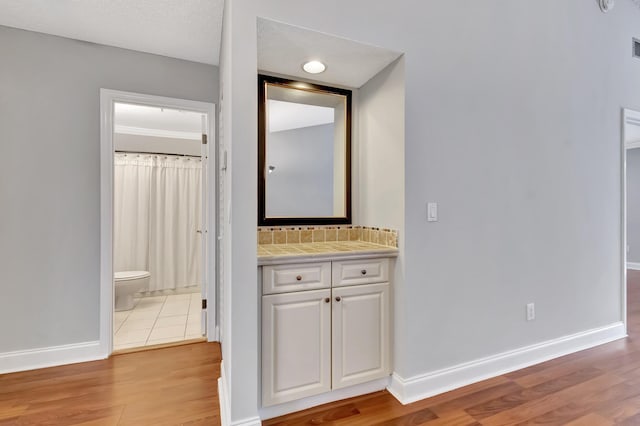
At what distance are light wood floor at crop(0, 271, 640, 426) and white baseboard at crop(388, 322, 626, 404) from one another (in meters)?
0.05

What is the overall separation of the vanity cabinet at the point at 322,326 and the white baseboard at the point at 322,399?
64 millimetres

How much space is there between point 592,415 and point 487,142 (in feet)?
5.62

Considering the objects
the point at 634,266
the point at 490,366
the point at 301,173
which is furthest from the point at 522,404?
the point at 634,266

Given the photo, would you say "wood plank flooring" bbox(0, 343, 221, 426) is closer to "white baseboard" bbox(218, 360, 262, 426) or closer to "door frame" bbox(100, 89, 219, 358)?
"white baseboard" bbox(218, 360, 262, 426)

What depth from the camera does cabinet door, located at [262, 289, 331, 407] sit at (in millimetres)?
1680

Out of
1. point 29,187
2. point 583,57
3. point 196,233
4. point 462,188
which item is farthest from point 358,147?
point 196,233

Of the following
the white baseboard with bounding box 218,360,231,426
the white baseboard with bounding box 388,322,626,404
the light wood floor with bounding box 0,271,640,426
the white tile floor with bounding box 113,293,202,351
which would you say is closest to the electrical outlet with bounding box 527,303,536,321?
the white baseboard with bounding box 388,322,626,404

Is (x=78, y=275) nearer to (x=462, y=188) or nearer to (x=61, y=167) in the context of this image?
(x=61, y=167)

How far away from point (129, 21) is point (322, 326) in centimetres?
237

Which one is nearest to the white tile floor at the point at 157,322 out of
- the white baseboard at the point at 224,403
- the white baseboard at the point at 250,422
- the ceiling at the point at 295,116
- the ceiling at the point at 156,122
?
the white baseboard at the point at 224,403

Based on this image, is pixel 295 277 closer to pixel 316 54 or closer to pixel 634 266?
pixel 316 54

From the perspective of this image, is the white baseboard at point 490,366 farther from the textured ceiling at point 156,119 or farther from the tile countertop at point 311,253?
the textured ceiling at point 156,119

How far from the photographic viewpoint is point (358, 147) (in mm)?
2377

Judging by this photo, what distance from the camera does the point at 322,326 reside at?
1794mm
